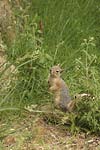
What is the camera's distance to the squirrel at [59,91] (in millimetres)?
5514

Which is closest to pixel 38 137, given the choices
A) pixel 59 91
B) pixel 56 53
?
pixel 59 91

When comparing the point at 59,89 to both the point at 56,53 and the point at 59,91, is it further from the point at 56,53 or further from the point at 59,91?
the point at 56,53

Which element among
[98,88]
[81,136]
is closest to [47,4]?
[98,88]

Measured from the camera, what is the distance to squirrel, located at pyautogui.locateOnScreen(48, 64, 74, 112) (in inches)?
217

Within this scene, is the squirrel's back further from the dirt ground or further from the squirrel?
the dirt ground

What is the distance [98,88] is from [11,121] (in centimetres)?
92

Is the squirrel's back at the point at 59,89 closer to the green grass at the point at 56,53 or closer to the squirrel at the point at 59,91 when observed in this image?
the squirrel at the point at 59,91

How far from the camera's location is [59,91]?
5.54 meters

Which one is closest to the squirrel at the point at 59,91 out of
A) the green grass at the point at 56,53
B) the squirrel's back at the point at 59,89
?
the squirrel's back at the point at 59,89

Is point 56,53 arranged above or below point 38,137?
above

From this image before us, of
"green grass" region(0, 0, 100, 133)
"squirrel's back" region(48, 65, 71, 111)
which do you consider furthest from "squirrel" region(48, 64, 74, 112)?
"green grass" region(0, 0, 100, 133)

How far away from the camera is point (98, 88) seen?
5.68m

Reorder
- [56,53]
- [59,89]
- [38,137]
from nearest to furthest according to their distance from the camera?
[38,137], [59,89], [56,53]

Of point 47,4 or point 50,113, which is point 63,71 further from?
point 47,4
